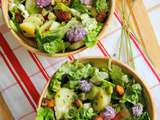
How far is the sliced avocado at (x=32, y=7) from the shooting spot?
181 cm

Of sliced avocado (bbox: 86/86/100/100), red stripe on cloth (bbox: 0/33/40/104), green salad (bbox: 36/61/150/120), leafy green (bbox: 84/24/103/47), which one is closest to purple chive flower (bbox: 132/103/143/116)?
green salad (bbox: 36/61/150/120)

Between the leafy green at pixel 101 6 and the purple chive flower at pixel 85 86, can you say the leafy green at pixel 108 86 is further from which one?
the leafy green at pixel 101 6

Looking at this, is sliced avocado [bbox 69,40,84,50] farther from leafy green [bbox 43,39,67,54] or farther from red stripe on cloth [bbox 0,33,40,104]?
red stripe on cloth [bbox 0,33,40,104]

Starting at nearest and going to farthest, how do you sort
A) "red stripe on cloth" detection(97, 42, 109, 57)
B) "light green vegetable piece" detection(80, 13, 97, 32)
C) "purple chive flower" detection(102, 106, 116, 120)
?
"purple chive flower" detection(102, 106, 116, 120)
"light green vegetable piece" detection(80, 13, 97, 32)
"red stripe on cloth" detection(97, 42, 109, 57)

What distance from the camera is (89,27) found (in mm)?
1744

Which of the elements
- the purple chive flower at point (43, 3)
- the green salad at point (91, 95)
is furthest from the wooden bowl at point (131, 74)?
the purple chive flower at point (43, 3)

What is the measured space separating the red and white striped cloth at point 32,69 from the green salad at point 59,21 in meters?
0.10

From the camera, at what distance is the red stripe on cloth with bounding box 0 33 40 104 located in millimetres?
1832

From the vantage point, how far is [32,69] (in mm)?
1851

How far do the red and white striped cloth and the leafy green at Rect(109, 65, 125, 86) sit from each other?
14cm

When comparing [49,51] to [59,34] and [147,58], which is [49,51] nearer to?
[59,34]

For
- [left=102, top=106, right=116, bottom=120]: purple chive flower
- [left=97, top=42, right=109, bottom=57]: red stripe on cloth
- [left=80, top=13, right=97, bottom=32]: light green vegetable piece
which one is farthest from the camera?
[left=97, top=42, right=109, bottom=57]: red stripe on cloth

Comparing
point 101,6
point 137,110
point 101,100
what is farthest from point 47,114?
point 101,6

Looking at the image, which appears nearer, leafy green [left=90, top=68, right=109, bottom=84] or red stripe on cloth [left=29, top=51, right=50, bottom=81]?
leafy green [left=90, top=68, right=109, bottom=84]
